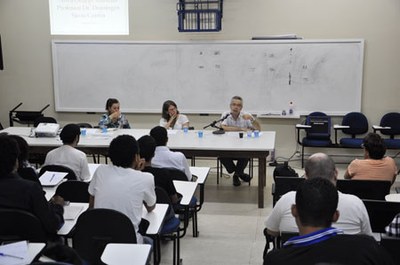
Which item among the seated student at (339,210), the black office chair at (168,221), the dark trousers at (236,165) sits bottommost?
the dark trousers at (236,165)

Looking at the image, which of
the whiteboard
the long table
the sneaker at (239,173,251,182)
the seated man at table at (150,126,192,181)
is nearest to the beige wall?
the whiteboard

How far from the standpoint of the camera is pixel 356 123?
7.15m

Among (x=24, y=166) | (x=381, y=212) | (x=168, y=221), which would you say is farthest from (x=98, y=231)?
(x=381, y=212)

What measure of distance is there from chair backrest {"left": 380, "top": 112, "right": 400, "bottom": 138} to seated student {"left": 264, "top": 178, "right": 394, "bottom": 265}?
5.64 meters

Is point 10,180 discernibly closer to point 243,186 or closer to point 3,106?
point 243,186

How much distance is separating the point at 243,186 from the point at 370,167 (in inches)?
92.5

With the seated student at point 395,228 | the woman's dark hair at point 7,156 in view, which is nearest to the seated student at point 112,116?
the woman's dark hair at point 7,156

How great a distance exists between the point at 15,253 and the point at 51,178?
1.52 meters

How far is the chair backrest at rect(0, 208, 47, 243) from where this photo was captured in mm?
2567

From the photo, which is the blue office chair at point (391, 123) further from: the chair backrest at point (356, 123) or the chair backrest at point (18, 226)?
the chair backrest at point (18, 226)

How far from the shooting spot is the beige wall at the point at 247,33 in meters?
7.12

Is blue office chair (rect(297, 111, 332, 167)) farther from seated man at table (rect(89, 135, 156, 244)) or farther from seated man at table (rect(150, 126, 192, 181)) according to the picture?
seated man at table (rect(89, 135, 156, 244))

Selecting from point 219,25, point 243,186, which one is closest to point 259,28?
point 219,25

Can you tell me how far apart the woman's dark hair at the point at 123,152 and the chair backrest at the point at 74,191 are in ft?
2.01
